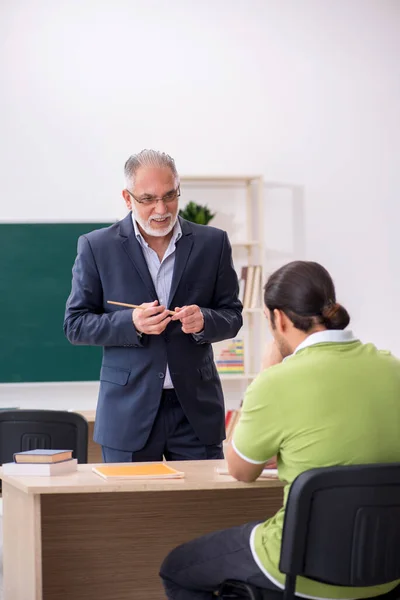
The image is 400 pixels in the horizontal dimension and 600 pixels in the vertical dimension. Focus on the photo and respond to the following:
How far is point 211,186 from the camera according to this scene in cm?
590

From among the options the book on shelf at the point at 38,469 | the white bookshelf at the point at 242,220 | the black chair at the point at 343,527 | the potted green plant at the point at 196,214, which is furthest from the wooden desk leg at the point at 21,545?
the white bookshelf at the point at 242,220

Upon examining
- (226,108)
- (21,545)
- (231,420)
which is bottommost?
(231,420)

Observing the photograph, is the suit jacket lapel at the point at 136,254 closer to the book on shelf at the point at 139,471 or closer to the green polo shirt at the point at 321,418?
the book on shelf at the point at 139,471

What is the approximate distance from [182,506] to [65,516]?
0.40 metres

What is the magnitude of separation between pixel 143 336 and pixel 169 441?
1.19 feet

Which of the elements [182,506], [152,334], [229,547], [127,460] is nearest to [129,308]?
[152,334]

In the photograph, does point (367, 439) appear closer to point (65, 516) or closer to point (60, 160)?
point (65, 516)

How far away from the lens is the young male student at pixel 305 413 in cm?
205

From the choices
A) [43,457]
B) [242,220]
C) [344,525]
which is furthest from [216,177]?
[344,525]

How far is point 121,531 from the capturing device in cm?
290

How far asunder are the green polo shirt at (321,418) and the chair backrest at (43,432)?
1.28 meters

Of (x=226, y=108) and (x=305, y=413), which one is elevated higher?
(x=226, y=108)

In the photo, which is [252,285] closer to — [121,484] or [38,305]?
[38,305]

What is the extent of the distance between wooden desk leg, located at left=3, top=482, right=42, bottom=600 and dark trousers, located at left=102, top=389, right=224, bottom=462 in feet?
1.43
